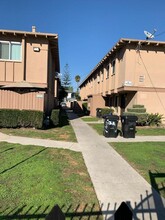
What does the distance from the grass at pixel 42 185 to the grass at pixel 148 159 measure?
161cm

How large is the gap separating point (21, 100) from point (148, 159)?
8.41 meters

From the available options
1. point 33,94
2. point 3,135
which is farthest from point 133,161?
point 33,94

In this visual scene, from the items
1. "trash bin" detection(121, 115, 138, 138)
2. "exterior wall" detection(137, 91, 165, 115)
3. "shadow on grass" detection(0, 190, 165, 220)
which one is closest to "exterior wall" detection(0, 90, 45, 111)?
"trash bin" detection(121, 115, 138, 138)

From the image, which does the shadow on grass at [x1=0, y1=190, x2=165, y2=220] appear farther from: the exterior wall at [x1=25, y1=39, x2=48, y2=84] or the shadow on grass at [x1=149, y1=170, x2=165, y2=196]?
the exterior wall at [x1=25, y1=39, x2=48, y2=84]

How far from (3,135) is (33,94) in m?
3.44

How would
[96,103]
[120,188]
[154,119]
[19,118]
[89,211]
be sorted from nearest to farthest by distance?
[89,211]
[120,188]
[19,118]
[154,119]
[96,103]

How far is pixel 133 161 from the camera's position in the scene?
24.9ft

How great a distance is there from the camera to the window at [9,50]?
15.9 m

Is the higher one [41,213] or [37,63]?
[37,63]

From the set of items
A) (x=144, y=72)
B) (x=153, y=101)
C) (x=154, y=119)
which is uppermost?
(x=144, y=72)

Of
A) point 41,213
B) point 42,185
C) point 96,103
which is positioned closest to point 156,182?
point 42,185

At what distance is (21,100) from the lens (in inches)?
533

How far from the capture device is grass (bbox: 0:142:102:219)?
4.15 meters

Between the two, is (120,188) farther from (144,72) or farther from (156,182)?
(144,72)
